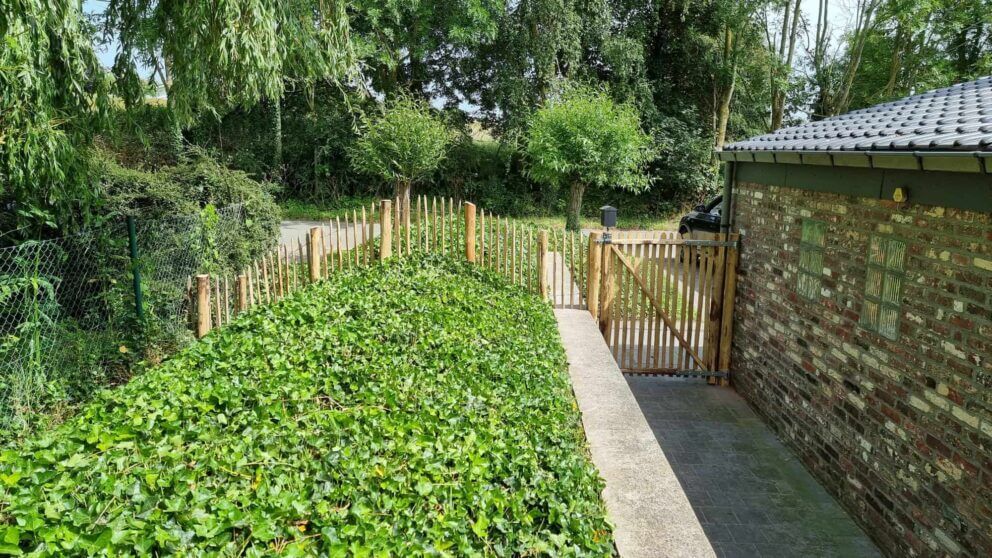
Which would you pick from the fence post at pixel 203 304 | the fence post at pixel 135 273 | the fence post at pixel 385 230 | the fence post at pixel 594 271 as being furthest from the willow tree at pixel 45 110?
the fence post at pixel 594 271

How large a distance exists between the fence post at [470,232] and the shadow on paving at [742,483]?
286cm

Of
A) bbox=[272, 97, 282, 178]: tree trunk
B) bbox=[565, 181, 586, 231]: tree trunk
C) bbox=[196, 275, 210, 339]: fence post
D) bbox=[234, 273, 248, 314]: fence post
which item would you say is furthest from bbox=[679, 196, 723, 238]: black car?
bbox=[272, 97, 282, 178]: tree trunk

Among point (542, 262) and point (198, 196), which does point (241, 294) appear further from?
point (542, 262)

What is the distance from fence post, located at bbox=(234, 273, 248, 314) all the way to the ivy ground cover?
4.00ft

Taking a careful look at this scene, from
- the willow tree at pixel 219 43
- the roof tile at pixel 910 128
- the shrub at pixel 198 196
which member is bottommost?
the shrub at pixel 198 196

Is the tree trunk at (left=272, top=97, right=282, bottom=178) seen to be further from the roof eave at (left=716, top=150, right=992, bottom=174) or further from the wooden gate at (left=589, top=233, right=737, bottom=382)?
the roof eave at (left=716, top=150, right=992, bottom=174)

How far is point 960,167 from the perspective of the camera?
3.81m

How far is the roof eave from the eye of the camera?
368cm

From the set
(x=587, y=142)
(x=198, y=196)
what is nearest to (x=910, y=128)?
(x=198, y=196)

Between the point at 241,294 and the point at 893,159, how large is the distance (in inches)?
223

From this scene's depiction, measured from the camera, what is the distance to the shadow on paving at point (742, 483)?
4.80 m

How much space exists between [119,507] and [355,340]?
8.01 ft

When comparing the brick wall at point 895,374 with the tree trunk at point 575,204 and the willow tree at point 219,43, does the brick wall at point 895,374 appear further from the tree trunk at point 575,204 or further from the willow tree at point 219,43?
the tree trunk at point 575,204

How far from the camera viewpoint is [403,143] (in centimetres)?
1702
